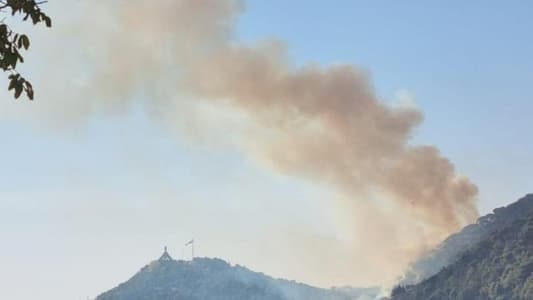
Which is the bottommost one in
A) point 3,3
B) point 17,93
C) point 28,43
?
point 17,93

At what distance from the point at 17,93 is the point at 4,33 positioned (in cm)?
143

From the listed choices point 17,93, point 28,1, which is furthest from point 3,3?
point 17,93

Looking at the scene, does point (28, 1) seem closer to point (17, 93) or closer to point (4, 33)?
point (4, 33)

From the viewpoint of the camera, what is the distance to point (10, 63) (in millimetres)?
18922

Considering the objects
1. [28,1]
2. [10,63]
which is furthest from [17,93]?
[28,1]

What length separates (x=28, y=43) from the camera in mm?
19000

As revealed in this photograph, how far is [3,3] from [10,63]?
1.68 meters

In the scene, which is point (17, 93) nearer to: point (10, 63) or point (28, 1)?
point (10, 63)

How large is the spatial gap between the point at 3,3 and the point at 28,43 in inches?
55.2

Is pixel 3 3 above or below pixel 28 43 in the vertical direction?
above

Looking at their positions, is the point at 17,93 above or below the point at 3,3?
below

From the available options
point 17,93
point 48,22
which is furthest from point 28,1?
point 17,93

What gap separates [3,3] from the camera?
19562mm

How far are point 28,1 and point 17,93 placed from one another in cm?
225
